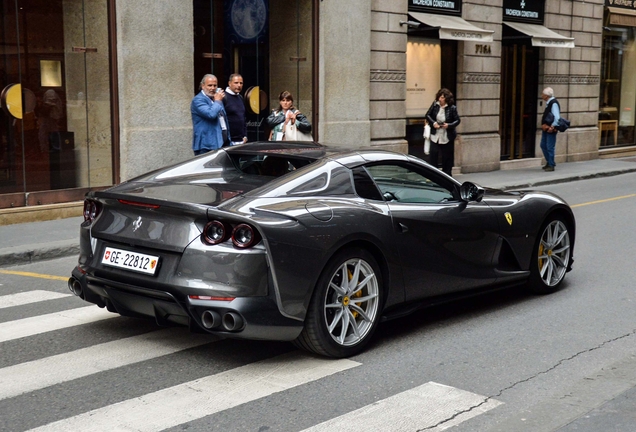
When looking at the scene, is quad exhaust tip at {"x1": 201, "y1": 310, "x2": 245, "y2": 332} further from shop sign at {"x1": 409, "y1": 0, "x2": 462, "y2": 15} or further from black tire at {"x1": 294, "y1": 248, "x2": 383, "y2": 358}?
shop sign at {"x1": 409, "y1": 0, "x2": 462, "y2": 15}

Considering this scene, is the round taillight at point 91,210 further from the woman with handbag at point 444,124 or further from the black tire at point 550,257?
the woman with handbag at point 444,124

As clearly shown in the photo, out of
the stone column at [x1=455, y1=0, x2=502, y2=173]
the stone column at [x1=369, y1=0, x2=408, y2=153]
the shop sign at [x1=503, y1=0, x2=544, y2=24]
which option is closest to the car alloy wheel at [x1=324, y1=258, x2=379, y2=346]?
the stone column at [x1=369, y1=0, x2=408, y2=153]

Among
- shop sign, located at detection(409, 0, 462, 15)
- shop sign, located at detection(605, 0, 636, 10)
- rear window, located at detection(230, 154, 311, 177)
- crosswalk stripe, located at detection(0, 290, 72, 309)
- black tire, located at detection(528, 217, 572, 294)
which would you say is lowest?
crosswalk stripe, located at detection(0, 290, 72, 309)

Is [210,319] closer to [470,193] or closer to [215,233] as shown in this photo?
[215,233]

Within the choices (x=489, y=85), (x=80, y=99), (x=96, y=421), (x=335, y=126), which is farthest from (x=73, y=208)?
(x=489, y=85)

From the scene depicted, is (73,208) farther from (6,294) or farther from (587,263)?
(587,263)

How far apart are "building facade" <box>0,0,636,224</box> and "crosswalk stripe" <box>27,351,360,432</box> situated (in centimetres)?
404

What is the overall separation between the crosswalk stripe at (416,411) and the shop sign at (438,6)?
49.2 ft

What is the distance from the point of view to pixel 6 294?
25.8 feet

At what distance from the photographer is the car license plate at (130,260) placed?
549 cm

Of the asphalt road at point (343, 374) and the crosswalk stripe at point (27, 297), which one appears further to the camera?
the crosswalk stripe at point (27, 297)

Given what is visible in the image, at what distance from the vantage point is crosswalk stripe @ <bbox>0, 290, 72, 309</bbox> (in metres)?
7.44

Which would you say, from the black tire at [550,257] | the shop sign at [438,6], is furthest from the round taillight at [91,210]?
the shop sign at [438,6]

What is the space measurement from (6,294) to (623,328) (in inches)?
202
